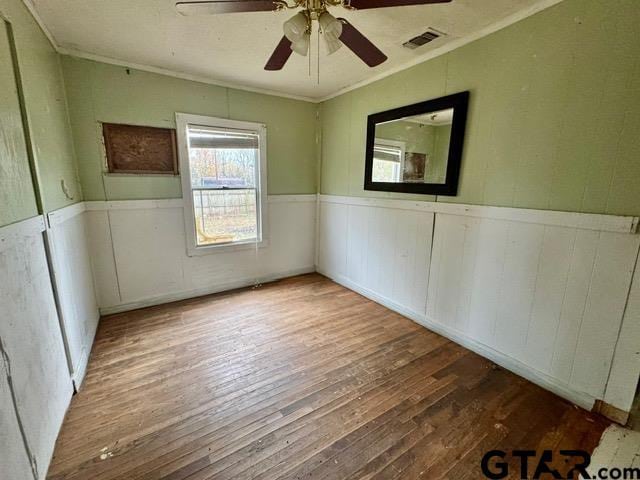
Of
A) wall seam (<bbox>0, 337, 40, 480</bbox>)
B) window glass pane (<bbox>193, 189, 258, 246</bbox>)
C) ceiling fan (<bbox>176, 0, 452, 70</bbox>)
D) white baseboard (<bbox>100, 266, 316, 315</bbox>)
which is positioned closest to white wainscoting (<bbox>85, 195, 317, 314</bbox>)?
white baseboard (<bbox>100, 266, 316, 315</bbox>)

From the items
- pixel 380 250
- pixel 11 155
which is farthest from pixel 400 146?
pixel 11 155

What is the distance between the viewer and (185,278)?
10.6 feet

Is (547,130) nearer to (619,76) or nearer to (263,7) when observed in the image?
(619,76)

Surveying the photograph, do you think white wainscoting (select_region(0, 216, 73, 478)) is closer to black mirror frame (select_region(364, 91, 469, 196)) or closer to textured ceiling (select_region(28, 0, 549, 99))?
textured ceiling (select_region(28, 0, 549, 99))

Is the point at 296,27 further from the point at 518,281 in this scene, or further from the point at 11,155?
the point at 518,281

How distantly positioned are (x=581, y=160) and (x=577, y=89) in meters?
0.42

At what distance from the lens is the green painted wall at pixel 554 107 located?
150cm

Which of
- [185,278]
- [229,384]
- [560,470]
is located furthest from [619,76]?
[185,278]

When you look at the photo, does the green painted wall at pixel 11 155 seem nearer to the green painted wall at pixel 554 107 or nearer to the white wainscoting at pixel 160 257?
the white wainscoting at pixel 160 257

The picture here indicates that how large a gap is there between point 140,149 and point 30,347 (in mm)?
2094

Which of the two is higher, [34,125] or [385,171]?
[34,125]

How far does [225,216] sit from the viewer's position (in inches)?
134

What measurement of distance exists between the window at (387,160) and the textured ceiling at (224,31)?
709 mm

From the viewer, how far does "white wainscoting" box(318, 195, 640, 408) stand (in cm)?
162
